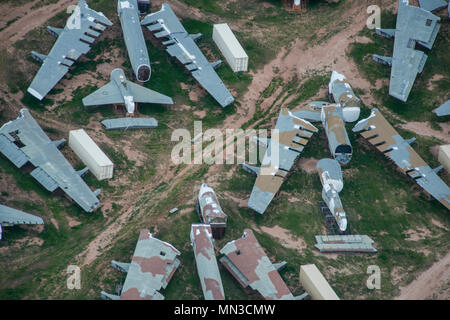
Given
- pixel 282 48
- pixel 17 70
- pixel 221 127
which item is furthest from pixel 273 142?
pixel 17 70

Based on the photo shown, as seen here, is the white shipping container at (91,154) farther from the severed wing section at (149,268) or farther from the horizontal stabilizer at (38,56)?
the horizontal stabilizer at (38,56)

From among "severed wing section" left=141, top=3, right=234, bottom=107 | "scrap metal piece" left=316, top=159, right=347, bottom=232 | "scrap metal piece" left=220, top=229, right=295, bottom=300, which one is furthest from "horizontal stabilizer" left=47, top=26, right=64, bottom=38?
"scrap metal piece" left=220, top=229, right=295, bottom=300

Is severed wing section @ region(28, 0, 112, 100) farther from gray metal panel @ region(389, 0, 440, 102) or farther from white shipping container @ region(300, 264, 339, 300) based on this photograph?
white shipping container @ region(300, 264, 339, 300)

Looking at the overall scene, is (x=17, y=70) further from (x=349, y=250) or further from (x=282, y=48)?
(x=349, y=250)

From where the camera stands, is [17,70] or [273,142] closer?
[273,142]

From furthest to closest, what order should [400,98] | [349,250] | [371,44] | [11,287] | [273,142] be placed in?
[371,44] < [400,98] < [273,142] < [349,250] < [11,287]

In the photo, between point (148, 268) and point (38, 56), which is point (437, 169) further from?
point (38, 56)
